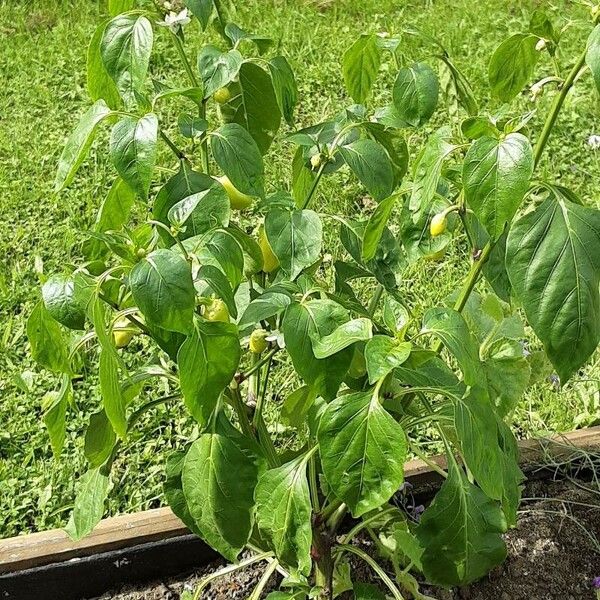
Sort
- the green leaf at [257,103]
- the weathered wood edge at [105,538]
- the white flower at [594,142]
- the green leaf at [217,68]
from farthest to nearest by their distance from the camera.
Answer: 1. the white flower at [594,142]
2. the weathered wood edge at [105,538]
3. the green leaf at [257,103]
4. the green leaf at [217,68]

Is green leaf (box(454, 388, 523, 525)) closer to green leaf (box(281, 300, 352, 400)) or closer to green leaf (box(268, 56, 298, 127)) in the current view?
green leaf (box(281, 300, 352, 400))

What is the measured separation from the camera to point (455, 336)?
1.04 m

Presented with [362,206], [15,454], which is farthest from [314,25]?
[15,454]

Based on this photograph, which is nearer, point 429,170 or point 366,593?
point 429,170

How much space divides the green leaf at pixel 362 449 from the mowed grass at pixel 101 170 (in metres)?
0.49

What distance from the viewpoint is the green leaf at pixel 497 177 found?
3.28 feet

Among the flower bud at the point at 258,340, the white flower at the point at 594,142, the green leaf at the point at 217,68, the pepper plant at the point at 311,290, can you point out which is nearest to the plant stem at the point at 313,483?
the pepper plant at the point at 311,290

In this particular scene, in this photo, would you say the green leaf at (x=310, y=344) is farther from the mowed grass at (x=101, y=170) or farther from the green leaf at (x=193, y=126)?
the mowed grass at (x=101, y=170)

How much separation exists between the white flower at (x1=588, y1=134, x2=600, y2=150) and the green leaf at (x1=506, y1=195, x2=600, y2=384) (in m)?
1.73

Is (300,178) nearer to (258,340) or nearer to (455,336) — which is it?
(258,340)

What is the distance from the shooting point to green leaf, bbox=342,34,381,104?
128cm

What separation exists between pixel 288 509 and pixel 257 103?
57 cm

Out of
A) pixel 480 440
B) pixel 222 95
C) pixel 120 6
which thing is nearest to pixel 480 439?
pixel 480 440

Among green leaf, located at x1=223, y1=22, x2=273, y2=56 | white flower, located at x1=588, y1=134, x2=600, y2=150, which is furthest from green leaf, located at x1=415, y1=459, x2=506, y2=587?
white flower, located at x1=588, y1=134, x2=600, y2=150
